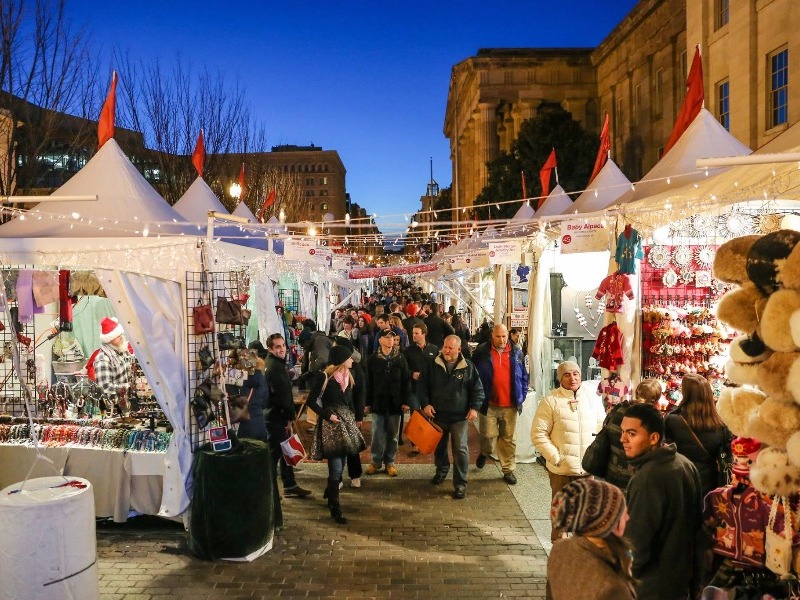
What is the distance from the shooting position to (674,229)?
7.57 m

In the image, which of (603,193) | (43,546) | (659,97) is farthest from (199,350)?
(659,97)

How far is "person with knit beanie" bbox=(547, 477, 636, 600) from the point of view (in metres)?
2.64

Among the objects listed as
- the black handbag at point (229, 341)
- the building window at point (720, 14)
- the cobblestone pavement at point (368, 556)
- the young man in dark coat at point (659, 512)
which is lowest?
the cobblestone pavement at point (368, 556)

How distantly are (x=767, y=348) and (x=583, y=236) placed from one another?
5.21 metres

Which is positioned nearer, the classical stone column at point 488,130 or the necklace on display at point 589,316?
the necklace on display at point 589,316

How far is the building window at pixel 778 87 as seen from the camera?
19770 millimetres

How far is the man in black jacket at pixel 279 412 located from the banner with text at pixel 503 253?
4.73 m

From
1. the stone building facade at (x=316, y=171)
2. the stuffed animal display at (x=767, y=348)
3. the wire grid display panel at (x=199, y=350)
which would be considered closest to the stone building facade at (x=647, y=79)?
the wire grid display panel at (x=199, y=350)

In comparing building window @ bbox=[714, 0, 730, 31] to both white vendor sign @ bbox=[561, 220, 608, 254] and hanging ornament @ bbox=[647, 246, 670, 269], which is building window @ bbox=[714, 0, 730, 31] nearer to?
white vendor sign @ bbox=[561, 220, 608, 254]

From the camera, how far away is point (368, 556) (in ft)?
20.7

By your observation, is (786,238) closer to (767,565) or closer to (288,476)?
(767,565)

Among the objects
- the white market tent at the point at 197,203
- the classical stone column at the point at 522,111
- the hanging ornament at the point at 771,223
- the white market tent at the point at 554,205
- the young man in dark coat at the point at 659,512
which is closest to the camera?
the young man in dark coat at the point at 659,512

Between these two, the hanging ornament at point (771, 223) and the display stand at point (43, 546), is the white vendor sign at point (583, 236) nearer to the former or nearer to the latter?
the hanging ornament at point (771, 223)

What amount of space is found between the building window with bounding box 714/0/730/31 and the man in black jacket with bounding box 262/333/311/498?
21999 millimetres
